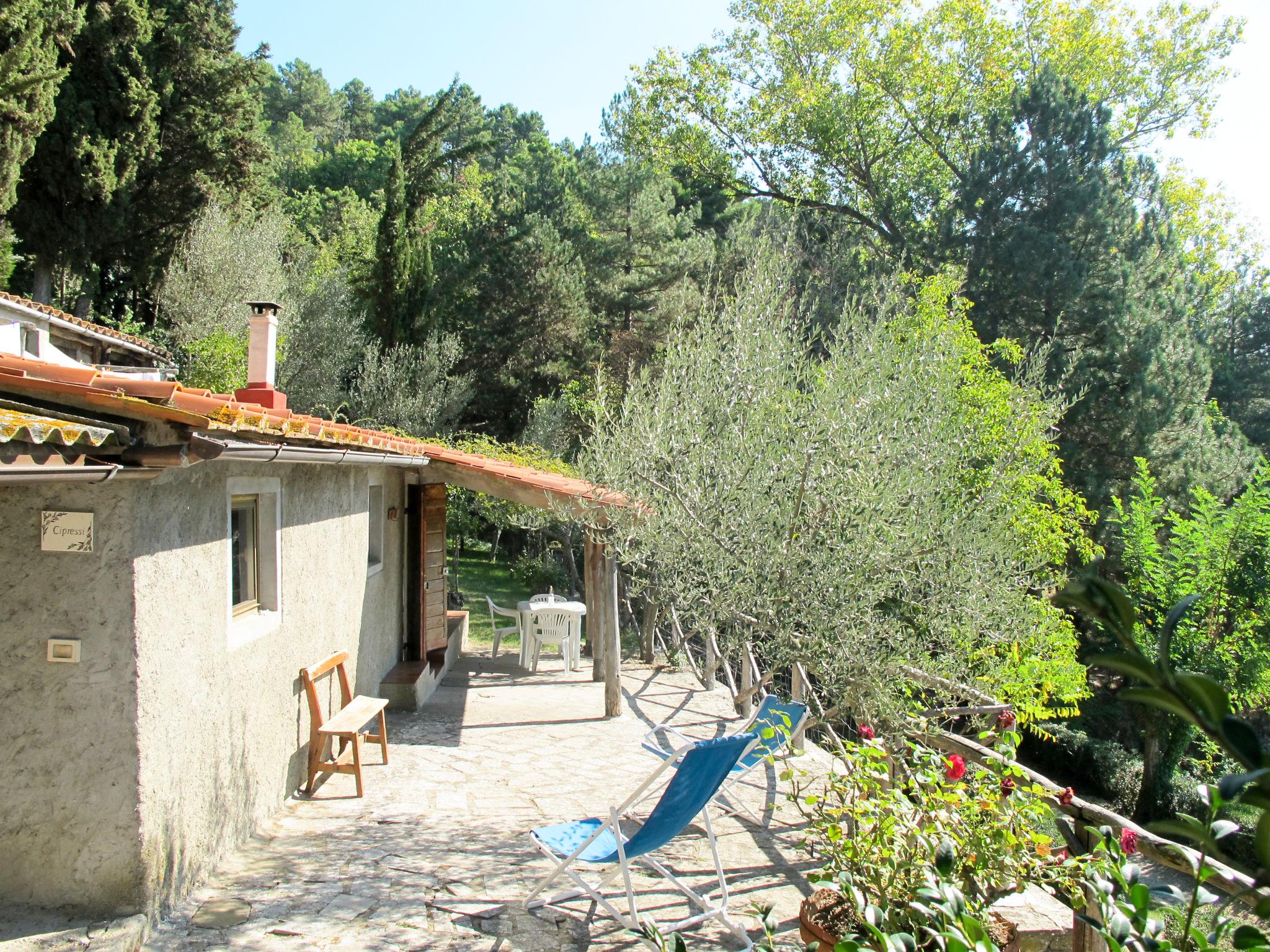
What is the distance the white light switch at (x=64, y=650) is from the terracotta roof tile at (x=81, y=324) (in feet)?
31.1

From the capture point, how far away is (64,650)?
4074 millimetres

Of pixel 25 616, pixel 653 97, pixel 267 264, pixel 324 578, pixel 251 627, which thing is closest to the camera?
pixel 25 616

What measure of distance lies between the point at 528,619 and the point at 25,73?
1248cm

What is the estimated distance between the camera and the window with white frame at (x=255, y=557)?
216 inches

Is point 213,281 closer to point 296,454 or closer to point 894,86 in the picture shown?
point 296,454

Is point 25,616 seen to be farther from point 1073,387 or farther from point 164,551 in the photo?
point 1073,387

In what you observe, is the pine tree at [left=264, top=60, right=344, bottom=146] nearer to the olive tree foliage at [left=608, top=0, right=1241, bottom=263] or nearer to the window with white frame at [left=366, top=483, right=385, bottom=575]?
the olive tree foliage at [left=608, top=0, right=1241, bottom=263]

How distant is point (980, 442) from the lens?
7.83 m

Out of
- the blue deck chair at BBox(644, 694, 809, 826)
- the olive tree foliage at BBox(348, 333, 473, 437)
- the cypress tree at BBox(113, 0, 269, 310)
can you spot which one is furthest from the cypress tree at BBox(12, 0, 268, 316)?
the blue deck chair at BBox(644, 694, 809, 826)

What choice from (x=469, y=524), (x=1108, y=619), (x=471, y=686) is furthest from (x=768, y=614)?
(x=469, y=524)

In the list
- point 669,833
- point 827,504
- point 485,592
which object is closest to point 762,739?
point 669,833

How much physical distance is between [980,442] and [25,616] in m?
7.10

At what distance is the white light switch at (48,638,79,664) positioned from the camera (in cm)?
406

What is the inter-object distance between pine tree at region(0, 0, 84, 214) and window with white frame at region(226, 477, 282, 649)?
11.4 m
